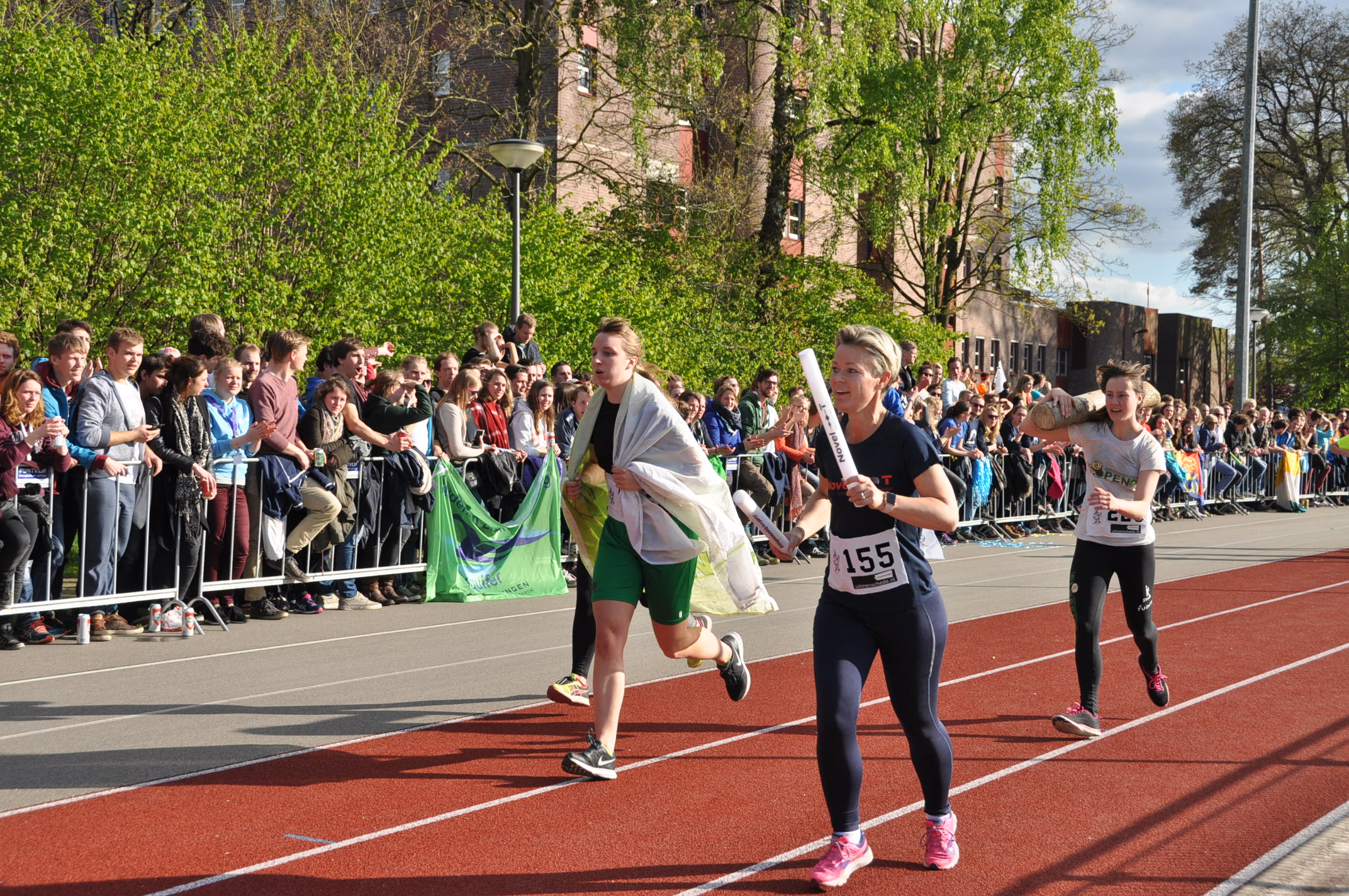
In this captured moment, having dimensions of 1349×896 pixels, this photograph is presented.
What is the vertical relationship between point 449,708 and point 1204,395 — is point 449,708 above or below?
below

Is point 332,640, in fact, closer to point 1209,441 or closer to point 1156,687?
point 1156,687

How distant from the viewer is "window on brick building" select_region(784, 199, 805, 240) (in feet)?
113

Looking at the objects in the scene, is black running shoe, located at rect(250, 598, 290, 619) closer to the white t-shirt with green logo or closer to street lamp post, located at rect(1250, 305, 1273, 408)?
the white t-shirt with green logo

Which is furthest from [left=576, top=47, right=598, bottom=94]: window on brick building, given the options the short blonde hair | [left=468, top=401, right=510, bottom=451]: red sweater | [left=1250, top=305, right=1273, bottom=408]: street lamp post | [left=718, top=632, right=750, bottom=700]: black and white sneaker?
the short blonde hair

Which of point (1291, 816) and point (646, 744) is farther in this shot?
point (646, 744)

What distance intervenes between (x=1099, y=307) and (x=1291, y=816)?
59.3m

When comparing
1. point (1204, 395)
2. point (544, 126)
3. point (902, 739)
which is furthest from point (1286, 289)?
point (902, 739)

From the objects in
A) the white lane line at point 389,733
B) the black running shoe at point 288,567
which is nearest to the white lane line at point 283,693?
the white lane line at point 389,733

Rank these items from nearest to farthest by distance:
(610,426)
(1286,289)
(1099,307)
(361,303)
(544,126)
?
(610,426)
(361,303)
(544,126)
(1286,289)
(1099,307)

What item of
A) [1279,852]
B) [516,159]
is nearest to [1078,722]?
[1279,852]

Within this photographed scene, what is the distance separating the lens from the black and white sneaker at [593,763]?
6008 mm

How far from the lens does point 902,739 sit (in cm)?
698

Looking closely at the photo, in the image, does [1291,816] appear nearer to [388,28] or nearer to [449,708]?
[449,708]

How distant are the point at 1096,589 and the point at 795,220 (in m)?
32.2
